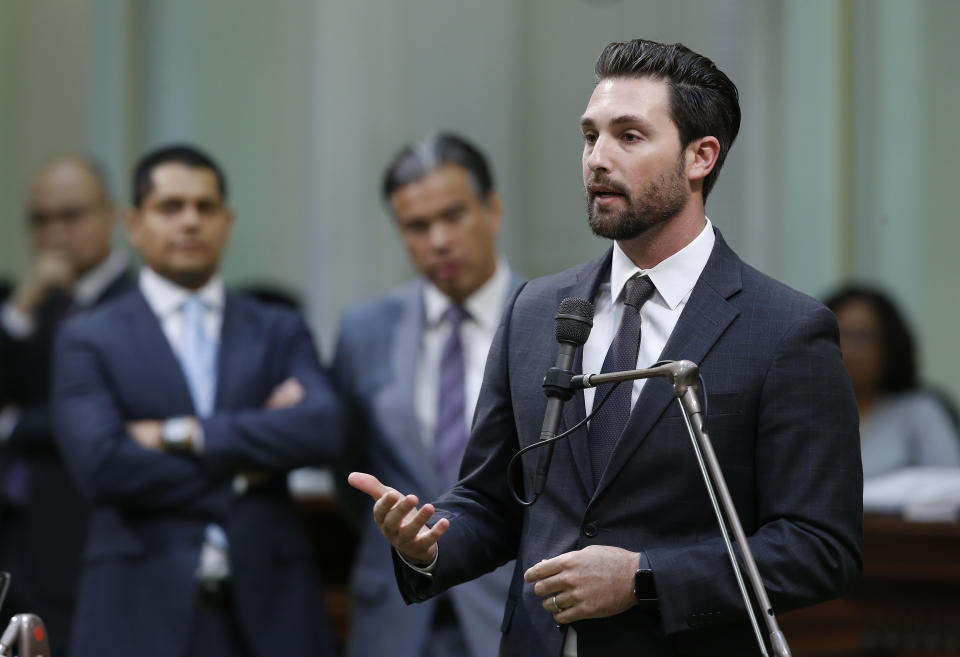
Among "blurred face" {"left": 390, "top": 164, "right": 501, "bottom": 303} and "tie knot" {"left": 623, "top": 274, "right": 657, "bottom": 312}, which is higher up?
"blurred face" {"left": 390, "top": 164, "right": 501, "bottom": 303}

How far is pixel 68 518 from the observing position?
4.60m

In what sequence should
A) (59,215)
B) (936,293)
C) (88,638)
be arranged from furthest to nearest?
(936,293)
(59,215)
(88,638)

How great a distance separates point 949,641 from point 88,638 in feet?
8.35

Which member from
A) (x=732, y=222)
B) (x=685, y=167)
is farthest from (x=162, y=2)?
(x=685, y=167)

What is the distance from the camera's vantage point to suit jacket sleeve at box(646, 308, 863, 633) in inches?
89.7

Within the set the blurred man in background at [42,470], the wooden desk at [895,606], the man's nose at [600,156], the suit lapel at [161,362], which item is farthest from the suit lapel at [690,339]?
the blurred man in background at [42,470]

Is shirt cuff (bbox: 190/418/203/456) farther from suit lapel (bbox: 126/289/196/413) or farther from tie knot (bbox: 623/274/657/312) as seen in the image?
tie knot (bbox: 623/274/657/312)

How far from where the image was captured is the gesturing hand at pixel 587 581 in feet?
7.32

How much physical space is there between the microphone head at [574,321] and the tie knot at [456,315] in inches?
64.0

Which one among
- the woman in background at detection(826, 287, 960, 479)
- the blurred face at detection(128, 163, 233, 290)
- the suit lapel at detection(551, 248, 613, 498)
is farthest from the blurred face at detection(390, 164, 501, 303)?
the woman in background at detection(826, 287, 960, 479)

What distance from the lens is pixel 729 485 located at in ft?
7.71

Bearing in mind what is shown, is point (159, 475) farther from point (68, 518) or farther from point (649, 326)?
point (649, 326)

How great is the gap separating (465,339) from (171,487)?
87 cm

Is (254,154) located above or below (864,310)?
above
